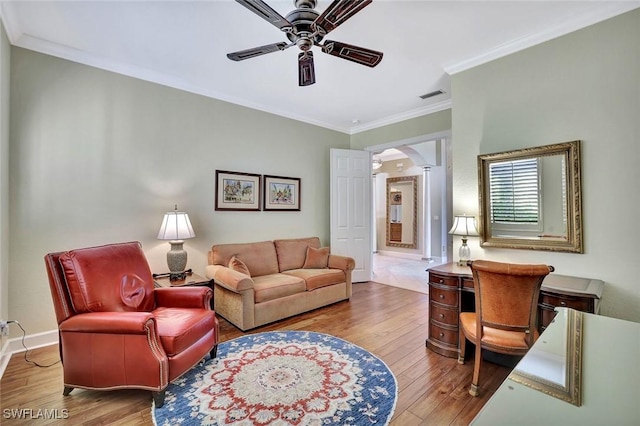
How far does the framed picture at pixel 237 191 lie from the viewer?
154 inches

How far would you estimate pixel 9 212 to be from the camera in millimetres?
2572

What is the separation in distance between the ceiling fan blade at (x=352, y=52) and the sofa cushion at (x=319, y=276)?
8.25 feet

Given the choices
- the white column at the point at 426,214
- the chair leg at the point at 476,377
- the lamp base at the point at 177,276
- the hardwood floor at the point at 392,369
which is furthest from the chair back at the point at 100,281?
the white column at the point at 426,214

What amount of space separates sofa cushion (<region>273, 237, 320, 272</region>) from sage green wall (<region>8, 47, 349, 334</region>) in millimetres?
323

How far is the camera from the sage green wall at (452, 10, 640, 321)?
2.20 metres

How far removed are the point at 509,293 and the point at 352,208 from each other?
3417mm

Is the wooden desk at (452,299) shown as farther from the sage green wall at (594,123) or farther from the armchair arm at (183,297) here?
the armchair arm at (183,297)

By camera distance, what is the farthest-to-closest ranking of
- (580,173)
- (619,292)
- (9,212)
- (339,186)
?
(339,186) < (9,212) < (580,173) < (619,292)

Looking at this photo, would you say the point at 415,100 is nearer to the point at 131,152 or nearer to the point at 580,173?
the point at 580,173

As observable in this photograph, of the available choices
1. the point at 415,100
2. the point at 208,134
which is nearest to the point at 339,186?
the point at 415,100

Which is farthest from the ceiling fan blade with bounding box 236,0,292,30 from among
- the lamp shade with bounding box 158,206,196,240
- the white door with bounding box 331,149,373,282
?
the white door with bounding box 331,149,373,282

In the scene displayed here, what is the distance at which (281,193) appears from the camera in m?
4.55

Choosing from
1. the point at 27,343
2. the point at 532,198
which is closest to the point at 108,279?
the point at 27,343

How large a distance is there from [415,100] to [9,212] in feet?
15.3
